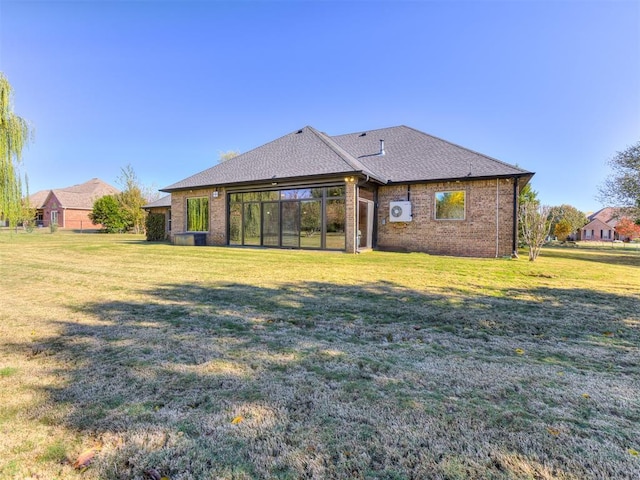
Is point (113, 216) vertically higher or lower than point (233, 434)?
higher

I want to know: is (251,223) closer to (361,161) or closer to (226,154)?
(361,161)

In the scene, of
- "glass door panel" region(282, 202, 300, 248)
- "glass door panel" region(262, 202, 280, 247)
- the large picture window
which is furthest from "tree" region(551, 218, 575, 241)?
"glass door panel" region(262, 202, 280, 247)

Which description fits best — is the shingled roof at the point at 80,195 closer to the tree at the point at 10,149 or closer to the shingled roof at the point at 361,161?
the shingled roof at the point at 361,161

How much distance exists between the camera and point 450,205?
13.0m

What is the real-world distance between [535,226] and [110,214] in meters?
36.9

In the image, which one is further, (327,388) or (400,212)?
(400,212)

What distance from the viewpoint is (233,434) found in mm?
1745

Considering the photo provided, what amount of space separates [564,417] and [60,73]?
799 inches

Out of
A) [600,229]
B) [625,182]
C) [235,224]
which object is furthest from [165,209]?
[600,229]

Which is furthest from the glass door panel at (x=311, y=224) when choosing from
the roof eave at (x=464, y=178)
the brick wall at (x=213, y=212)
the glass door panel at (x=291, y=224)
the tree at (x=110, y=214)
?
the tree at (x=110, y=214)

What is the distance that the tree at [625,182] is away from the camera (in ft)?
60.7

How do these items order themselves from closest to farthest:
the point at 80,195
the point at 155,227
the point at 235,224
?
the point at 235,224 → the point at 155,227 → the point at 80,195

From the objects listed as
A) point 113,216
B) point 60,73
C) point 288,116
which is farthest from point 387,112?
point 113,216

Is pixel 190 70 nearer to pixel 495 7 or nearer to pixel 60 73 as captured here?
pixel 60 73
